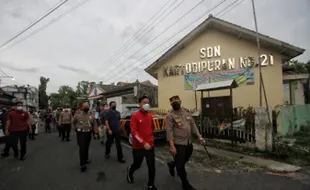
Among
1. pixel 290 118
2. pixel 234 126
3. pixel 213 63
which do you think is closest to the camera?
pixel 234 126

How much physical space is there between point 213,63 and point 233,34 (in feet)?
6.44

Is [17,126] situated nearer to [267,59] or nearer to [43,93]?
[267,59]

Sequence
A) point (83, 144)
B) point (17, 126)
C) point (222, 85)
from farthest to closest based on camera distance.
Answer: point (222, 85)
point (17, 126)
point (83, 144)

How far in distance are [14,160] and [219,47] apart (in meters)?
11.5

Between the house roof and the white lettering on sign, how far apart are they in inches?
25.6

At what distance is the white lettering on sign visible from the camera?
40.5ft

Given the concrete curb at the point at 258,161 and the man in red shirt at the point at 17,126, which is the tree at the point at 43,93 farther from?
the concrete curb at the point at 258,161

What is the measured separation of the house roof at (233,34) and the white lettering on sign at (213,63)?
651 mm

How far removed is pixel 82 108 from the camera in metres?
6.38

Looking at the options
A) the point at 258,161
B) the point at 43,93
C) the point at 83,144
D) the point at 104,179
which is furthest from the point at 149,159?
the point at 43,93

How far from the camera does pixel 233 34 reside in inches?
521

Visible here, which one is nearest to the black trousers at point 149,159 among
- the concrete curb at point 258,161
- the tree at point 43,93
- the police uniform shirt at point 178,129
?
the police uniform shirt at point 178,129

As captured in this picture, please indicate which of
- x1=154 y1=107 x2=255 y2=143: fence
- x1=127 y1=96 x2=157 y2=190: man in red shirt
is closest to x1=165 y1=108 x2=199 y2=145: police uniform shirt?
x1=127 y1=96 x2=157 y2=190: man in red shirt

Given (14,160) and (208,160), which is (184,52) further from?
(14,160)
